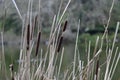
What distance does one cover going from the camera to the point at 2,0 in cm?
222

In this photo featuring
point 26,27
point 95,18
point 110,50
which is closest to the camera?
point 26,27

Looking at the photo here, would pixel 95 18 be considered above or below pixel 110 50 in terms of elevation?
below

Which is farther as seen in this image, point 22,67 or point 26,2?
point 26,2

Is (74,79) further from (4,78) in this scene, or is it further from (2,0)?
(2,0)

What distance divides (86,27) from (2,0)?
24966mm

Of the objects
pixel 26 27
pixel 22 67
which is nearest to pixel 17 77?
pixel 22 67

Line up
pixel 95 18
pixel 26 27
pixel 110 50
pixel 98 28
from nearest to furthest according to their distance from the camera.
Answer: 1. pixel 26 27
2. pixel 110 50
3. pixel 98 28
4. pixel 95 18

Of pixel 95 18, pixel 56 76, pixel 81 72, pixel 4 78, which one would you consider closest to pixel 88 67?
pixel 81 72

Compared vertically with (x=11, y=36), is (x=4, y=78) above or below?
above

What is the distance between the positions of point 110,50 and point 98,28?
78.1 ft

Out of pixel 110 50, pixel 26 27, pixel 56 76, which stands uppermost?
pixel 26 27

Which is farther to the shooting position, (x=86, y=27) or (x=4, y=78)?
(x=86, y=27)

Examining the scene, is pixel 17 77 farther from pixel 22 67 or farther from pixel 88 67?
pixel 88 67

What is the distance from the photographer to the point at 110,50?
2.13 meters
